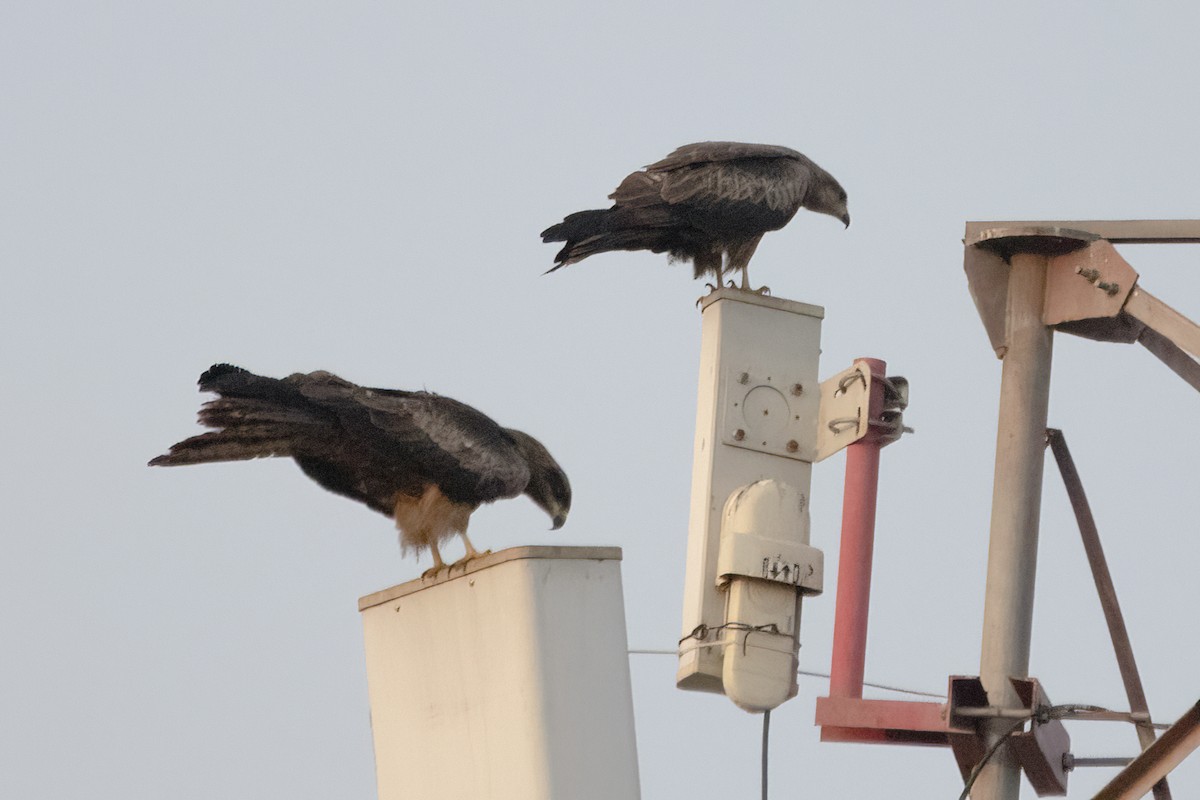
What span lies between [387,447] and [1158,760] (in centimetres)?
375

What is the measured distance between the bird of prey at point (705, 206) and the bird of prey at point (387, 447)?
2.14m

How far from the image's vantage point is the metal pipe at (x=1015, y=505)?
6.14 metres

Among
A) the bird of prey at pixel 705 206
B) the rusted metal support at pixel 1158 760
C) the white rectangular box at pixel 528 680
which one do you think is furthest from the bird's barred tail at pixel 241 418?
the rusted metal support at pixel 1158 760

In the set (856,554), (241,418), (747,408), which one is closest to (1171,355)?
(856,554)

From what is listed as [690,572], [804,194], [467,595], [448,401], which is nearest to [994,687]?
[690,572]

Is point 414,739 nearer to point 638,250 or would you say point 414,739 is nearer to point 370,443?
point 370,443

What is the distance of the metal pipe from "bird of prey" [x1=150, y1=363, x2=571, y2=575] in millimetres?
2503

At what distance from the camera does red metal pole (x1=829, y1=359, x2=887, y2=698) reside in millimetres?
6695

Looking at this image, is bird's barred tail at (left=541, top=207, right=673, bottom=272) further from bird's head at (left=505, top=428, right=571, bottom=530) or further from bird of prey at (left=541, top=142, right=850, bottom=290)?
bird's head at (left=505, top=428, right=571, bottom=530)

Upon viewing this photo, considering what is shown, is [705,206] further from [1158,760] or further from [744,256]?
[1158,760]

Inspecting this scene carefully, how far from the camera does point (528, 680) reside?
5.78 meters

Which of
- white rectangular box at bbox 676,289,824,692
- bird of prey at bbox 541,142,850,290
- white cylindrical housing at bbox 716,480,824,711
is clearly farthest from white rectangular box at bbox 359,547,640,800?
bird of prey at bbox 541,142,850,290

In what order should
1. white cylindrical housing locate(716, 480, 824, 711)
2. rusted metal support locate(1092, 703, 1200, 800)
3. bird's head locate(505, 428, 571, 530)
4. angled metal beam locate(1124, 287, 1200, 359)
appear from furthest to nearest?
1. bird's head locate(505, 428, 571, 530)
2. white cylindrical housing locate(716, 480, 824, 711)
3. angled metal beam locate(1124, 287, 1200, 359)
4. rusted metal support locate(1092, 703, 1200, 800)

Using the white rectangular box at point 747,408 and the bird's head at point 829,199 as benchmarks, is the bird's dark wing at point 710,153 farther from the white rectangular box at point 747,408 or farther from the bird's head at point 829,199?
the white rectangular box at point 747,408
